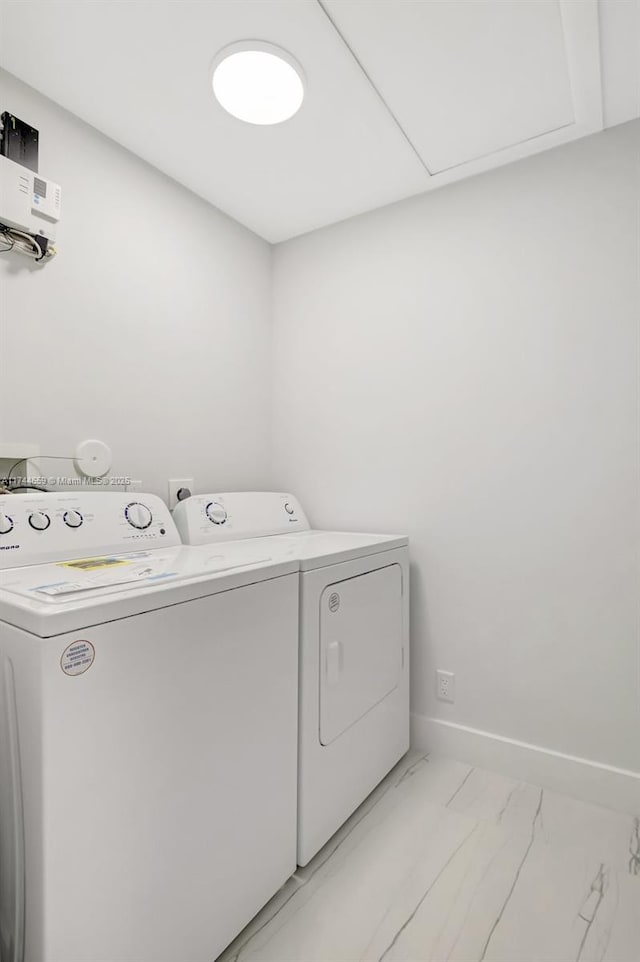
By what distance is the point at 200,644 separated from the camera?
3.20ft

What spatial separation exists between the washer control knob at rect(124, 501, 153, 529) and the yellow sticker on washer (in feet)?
0.73

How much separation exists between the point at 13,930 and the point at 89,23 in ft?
6.53

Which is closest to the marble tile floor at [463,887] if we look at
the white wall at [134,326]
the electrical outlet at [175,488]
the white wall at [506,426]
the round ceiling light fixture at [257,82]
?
the white wall at [506,426]

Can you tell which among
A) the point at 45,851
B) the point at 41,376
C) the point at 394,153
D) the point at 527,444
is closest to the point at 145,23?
the point at 394,153

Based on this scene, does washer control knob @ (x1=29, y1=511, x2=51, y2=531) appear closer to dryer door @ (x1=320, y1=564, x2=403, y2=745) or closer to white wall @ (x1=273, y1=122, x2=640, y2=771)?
dryer door @ (x1=320, y1=564, x2=403, y2=745)

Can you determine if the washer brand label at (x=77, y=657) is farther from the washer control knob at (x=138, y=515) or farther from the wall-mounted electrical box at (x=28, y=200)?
the wall-mounted electrical box at (x=28, y=200)

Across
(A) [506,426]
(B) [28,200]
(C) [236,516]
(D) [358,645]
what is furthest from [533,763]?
(B) [28,200]

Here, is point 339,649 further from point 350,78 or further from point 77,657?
point 350,78

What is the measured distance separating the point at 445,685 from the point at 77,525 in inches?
56.9

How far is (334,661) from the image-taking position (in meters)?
1.37

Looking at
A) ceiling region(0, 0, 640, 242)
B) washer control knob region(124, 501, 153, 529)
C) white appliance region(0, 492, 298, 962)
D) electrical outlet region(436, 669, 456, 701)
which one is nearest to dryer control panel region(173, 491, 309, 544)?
washer control knob region(124, 501, 153, 529)

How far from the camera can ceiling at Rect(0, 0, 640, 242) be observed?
122 cm

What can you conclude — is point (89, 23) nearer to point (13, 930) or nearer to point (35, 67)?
point (35, 67)

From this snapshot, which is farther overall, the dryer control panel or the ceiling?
the dryer control panel
